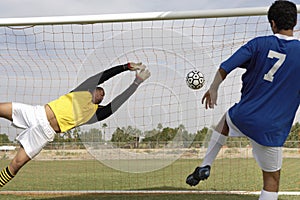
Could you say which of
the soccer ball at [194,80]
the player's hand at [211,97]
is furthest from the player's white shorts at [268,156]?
the soccer ball at [194,80]

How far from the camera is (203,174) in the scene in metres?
4.46

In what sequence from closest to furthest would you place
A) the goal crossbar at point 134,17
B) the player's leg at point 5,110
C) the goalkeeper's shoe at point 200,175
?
the goalkeeper's shoe at point 200,175 < the player's leg at point 5,110 < the goal crossbar at point 134,17

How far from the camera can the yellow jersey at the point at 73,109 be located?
5.57m

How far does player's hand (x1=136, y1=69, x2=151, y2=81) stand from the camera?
5.82m

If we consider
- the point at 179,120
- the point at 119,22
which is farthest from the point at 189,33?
the point at 179,120

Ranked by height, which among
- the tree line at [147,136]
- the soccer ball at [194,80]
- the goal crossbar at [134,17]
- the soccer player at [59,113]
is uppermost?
the goal crossbar at [134,17]

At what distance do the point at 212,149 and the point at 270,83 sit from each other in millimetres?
1005

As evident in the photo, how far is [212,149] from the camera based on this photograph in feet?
15.0

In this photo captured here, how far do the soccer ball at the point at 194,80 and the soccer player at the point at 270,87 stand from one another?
167cm

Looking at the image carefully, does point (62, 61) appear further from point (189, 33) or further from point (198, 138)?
point (198, 138)

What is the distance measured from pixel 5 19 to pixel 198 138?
11.9 ft

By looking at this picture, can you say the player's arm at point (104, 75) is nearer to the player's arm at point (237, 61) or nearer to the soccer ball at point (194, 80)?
the soccer ball at point (194, 80)

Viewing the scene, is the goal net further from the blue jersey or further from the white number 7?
the white number 7

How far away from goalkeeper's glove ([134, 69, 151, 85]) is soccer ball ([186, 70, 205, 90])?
0.54 m
